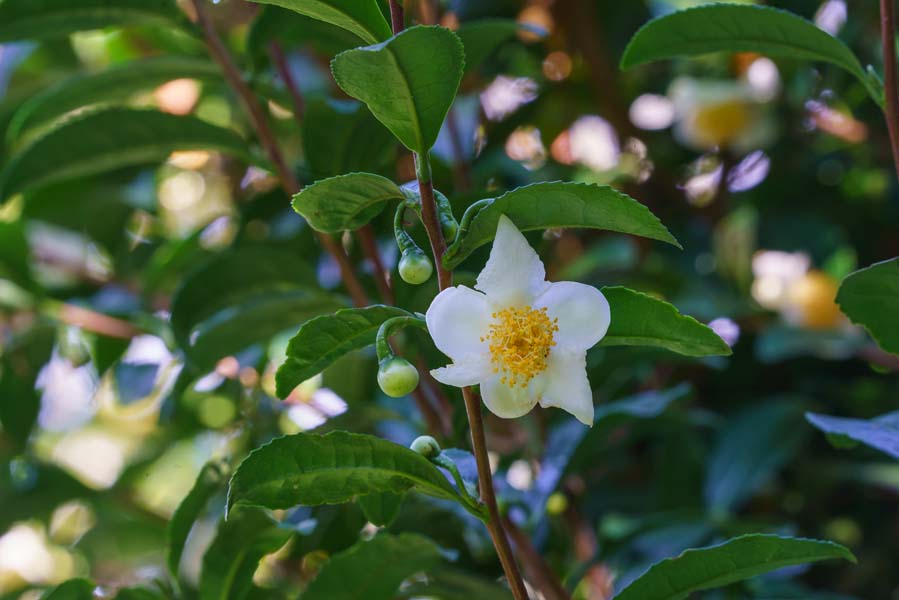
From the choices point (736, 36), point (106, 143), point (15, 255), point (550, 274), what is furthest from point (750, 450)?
point (15, 255)

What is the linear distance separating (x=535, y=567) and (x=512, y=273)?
0.31 metres

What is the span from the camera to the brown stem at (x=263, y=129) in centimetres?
90

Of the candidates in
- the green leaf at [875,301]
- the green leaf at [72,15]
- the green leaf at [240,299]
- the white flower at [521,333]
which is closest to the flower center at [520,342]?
the white flower at [521,333]

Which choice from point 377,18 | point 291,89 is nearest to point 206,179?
point 291,89

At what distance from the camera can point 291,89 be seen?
1.03 metres

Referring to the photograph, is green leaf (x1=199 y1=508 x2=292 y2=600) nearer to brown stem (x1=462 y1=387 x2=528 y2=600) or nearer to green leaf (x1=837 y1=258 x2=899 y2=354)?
brown stem (x1=462 y1=387 x2=528 y2=600)

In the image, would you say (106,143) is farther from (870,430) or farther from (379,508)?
(870,430)

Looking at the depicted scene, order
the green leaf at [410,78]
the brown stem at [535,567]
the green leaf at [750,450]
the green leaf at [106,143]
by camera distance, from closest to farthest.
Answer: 1. the green leaf at [410,78]
2. the brown stem at [535,567]
3. the green leaf at [106,143]
4. the green leaf at [750,450]

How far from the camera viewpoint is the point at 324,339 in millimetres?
598

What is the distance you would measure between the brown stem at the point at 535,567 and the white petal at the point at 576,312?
10.2 inches

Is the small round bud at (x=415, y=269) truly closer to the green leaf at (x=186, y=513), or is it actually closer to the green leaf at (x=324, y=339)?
the green leaf at (x=324, y=339)

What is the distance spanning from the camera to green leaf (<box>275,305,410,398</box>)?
23.3 inches

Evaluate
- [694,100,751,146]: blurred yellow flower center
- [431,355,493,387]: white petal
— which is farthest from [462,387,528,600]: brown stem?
[694,100,751,146]: blurred yellow flower center

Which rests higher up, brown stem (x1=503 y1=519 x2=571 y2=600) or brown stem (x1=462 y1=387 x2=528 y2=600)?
brown stem (x1=462 y1=387 x2=528 y2=600)
